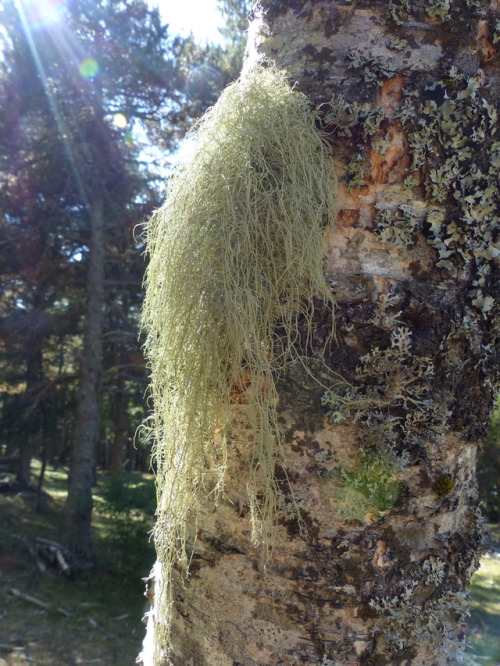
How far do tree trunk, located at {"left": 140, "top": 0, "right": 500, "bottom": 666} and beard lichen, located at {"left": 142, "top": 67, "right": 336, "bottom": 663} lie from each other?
40mm

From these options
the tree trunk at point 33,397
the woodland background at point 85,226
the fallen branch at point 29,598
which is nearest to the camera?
the fallen branch at point 29,598

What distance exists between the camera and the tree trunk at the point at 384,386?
3.31 feet

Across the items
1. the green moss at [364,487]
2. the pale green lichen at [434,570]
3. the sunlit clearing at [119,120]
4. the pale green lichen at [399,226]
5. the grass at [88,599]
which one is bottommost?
the grass at [88,599]

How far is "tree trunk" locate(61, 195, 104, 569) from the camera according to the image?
7988 mm

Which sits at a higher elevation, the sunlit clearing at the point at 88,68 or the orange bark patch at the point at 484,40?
the sunlit clearing at the point at 88,68

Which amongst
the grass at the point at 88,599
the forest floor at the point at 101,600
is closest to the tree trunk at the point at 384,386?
the forest floor at the point at 101,600

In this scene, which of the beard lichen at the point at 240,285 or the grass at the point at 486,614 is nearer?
the beard lichen at the point at 240,285

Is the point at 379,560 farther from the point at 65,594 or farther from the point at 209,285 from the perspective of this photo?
the point at 65,594

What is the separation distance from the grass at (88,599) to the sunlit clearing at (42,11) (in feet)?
20.8

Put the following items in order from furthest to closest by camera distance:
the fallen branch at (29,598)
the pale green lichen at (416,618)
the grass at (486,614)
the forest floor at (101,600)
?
the fallen branch at (29,598) → the forest floor at (101,600) → the grass at (486,614) → the pale green lichen at (416,618)

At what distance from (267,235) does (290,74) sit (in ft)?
1.23

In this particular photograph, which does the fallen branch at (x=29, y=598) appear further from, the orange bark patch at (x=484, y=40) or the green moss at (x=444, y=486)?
the orange bark patch at (x=484, y=40)

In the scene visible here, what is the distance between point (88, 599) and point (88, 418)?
250 cm

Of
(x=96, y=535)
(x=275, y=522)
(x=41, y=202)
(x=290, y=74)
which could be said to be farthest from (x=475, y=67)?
(x=96, y=535)
